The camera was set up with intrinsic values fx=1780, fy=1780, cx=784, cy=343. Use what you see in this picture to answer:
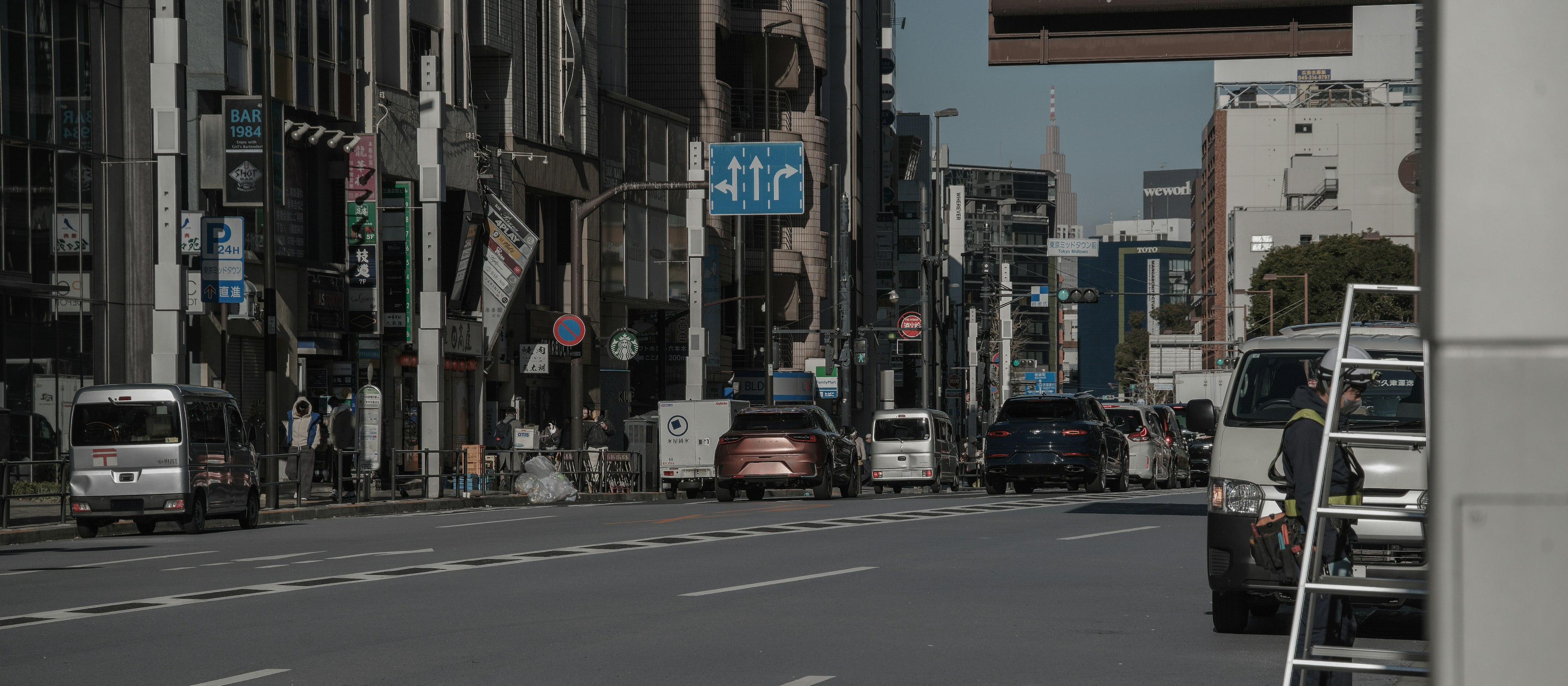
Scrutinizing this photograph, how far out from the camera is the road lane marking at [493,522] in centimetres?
2458

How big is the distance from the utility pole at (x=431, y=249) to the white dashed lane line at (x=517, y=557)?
10.2m

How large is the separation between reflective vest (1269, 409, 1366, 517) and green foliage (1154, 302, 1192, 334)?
6904 inches

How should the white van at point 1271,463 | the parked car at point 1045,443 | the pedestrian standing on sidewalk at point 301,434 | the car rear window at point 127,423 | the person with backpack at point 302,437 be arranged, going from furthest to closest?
the parked car at point 1045,443
the pedestrian standing on sidewalk at point 301,434
the person with backpack at point 302,437
the car rear window at point 127,423
the white van at point 1271,463

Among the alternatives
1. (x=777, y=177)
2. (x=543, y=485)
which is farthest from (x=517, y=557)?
(x=777, y=177)

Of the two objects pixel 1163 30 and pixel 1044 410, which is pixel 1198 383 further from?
pixel 1163 30

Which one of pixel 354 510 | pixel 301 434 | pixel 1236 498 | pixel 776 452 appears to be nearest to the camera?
pixel 1236 498

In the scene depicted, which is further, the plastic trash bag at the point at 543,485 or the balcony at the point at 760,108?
the balcony at the point at 760,108

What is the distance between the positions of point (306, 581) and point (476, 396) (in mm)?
29050

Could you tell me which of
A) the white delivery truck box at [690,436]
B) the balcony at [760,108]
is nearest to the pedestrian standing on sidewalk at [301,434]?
the white delivery truck box at [690,436]

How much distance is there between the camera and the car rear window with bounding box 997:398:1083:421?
114ft

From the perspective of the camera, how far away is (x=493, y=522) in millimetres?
25484

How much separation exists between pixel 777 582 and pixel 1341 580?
34.0 ft

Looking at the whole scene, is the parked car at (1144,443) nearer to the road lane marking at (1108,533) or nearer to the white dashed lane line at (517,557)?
the white dashed lane line at (517,557)

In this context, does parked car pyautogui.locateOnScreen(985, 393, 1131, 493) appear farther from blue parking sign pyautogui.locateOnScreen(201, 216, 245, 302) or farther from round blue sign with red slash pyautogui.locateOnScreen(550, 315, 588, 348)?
blue parking sign pyautogui.locateOnScreen(201, 216, 245, 302)
